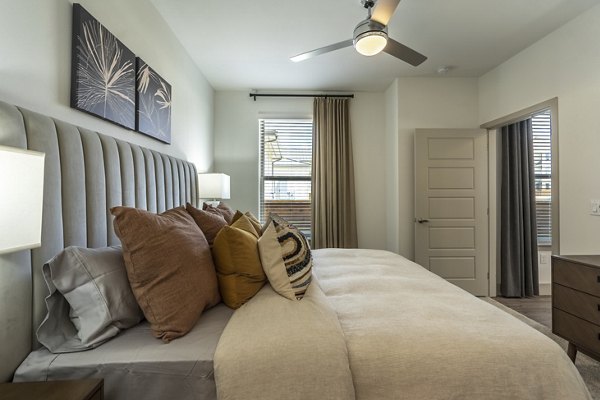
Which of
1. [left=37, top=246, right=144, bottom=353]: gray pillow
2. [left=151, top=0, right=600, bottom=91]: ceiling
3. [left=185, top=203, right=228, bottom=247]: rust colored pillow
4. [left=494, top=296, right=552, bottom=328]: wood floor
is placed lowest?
[left=494, top=296, right=552, bottom=328]: wood floor

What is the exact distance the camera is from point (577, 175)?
89.5 inches

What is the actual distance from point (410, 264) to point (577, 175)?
161 centimetres

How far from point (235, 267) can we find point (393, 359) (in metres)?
0.75

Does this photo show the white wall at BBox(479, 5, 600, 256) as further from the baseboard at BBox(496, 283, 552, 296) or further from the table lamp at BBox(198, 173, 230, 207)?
the table lamp at BBox(198, 173, 230, 207)

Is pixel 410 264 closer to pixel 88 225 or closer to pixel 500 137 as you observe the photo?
pixel 88 225

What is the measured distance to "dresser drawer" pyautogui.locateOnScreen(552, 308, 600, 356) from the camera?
1.75 meters

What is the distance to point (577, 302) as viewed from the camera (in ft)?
6.05

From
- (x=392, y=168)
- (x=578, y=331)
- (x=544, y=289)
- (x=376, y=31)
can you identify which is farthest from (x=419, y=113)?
(x=544, y=289)

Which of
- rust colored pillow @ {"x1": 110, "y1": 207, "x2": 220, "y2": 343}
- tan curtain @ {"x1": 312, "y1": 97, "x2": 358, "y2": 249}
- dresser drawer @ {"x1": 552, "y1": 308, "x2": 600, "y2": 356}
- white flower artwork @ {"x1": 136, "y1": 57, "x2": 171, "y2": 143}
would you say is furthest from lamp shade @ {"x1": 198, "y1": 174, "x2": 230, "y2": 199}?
dresser drawer @ {"x1": 552, "y1": 308, "x2": 600, "y2": 356}

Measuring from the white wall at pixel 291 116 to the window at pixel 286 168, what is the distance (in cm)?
13

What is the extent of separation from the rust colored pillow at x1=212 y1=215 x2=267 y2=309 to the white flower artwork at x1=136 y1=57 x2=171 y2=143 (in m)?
1.13

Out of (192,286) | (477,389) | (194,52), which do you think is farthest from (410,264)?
(194,52)

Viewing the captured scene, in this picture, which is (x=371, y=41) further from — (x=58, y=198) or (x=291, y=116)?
(x=291, y=116)

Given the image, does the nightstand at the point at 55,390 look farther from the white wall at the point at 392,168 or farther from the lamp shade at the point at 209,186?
the white wall at the point at 392,168
